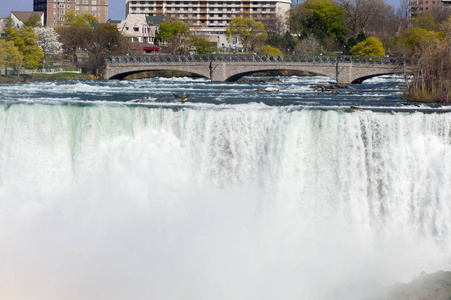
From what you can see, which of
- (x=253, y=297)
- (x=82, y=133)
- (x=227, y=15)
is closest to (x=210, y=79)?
(x=82, y=133)

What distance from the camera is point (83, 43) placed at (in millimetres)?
88938

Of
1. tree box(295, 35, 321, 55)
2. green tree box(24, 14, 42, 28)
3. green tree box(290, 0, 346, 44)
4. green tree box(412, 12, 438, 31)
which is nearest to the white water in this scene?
green tree box(412, 12, 438, 31)

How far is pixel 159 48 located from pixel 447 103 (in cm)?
7996

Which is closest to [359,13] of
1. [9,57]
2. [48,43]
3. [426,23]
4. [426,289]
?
[426,23]

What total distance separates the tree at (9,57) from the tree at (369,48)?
42.2 meters

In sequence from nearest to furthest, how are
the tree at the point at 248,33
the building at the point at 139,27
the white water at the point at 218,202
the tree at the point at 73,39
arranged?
the white water at the point at 218,202, the tree at the point at 73,39, the tree at the point at 248,33, the building at the point at 139,27

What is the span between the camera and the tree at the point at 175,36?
104m

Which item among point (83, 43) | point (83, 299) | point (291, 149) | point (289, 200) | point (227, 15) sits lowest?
point (83, 299)

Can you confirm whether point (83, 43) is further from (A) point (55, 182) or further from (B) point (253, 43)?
(A) point (55, 182)

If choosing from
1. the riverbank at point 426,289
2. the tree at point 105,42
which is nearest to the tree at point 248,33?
the tree at point 105,42

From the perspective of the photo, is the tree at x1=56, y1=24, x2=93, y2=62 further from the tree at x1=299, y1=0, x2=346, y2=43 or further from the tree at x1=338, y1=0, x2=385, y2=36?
the tree at x1=338, y1=0, x2=385, y2=36

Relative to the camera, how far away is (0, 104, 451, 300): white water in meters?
23.2

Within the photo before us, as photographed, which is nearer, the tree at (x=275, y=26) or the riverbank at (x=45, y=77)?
the riverbank at (x=45, y=77)

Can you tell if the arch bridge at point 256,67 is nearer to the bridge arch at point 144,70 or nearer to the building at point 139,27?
the bridge arch at point 144,70
